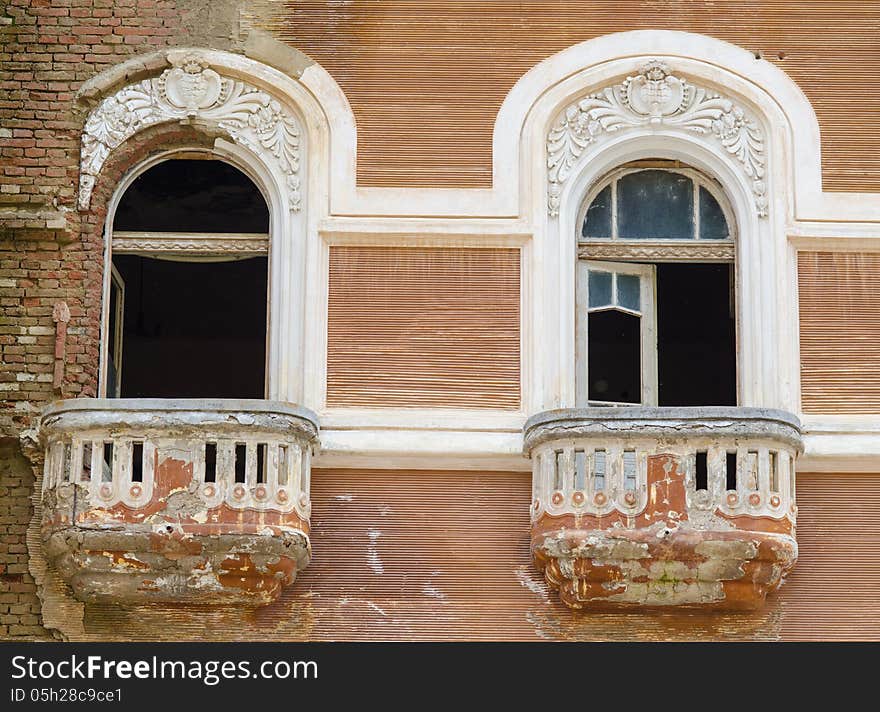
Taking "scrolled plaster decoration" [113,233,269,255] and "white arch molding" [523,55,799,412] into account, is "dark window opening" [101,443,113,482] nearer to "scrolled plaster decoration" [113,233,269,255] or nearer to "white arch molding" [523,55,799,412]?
"scrolled plaster decoration" [113,233,269,255]

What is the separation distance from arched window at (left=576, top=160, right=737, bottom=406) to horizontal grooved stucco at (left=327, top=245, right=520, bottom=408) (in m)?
0.66

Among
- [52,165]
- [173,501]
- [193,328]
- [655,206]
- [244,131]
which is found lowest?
[173,501]

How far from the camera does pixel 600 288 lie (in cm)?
1716

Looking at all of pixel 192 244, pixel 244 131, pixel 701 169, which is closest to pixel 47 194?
pixel 192 244

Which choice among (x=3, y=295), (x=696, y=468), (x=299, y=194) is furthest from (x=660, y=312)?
(x=3, y=295)

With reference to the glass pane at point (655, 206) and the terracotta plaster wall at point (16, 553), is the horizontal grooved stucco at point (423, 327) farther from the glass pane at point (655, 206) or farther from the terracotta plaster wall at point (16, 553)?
the terracotta plaster wall at point (16, 553)

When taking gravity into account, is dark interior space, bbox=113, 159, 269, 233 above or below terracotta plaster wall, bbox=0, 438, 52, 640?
above

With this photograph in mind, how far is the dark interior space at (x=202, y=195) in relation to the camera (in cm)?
1739

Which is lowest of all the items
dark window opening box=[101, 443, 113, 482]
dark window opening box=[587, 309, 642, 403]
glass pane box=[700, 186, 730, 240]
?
dark window opening box=[101, 443, 113, 482]

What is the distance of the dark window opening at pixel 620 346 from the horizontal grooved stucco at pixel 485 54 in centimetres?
143

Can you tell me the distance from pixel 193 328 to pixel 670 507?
22.7ft

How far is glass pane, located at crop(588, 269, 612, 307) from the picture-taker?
17.1 m

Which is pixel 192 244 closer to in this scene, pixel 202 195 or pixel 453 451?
pixel 202 195

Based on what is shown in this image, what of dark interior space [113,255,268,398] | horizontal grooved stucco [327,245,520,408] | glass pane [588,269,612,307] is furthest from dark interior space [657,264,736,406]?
dark interior space [113,255,268,398]
